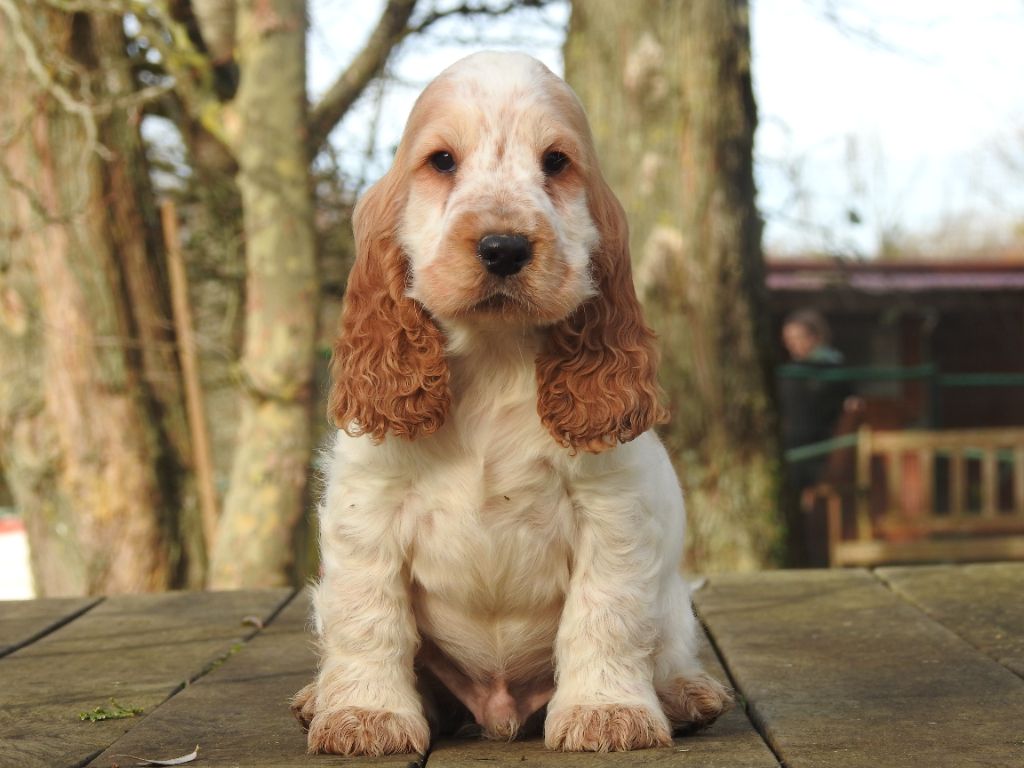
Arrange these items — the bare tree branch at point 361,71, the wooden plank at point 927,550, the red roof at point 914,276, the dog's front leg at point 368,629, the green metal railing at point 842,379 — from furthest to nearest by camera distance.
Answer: the red roof at point 914,276, the green metal railing at point 842,379, the wooden plank at point 927,550, the bare tree branch at point 361,71, the dog's front leg at point 368,629

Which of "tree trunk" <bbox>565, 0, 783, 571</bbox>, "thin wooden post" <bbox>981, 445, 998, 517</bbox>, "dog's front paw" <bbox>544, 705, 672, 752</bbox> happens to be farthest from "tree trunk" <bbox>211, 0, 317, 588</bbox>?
"thin wooden post" <bbox>981, 445, 998, 517</bbox>

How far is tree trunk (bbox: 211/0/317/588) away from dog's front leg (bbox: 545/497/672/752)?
535cm

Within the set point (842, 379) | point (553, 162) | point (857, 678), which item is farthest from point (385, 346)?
point (842, 379)

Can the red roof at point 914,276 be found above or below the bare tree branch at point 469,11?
below

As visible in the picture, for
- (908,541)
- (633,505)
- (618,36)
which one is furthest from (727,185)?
(908,541)

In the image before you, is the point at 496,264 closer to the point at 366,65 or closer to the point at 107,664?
the point at 107,664

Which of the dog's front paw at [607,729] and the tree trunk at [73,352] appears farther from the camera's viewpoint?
the tree trunk at [73,352]

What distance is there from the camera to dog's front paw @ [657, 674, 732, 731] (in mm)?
3385

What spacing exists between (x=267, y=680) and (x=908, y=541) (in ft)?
29.2

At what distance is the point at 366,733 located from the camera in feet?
10.2

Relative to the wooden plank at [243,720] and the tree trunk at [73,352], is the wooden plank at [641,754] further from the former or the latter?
the tree trunk at [73,352]

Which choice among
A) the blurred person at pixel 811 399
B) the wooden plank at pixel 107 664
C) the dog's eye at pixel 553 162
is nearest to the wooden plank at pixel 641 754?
the wooden plank at pixel 107 664

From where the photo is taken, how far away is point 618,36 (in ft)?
21.9

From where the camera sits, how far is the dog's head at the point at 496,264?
2867 mm
